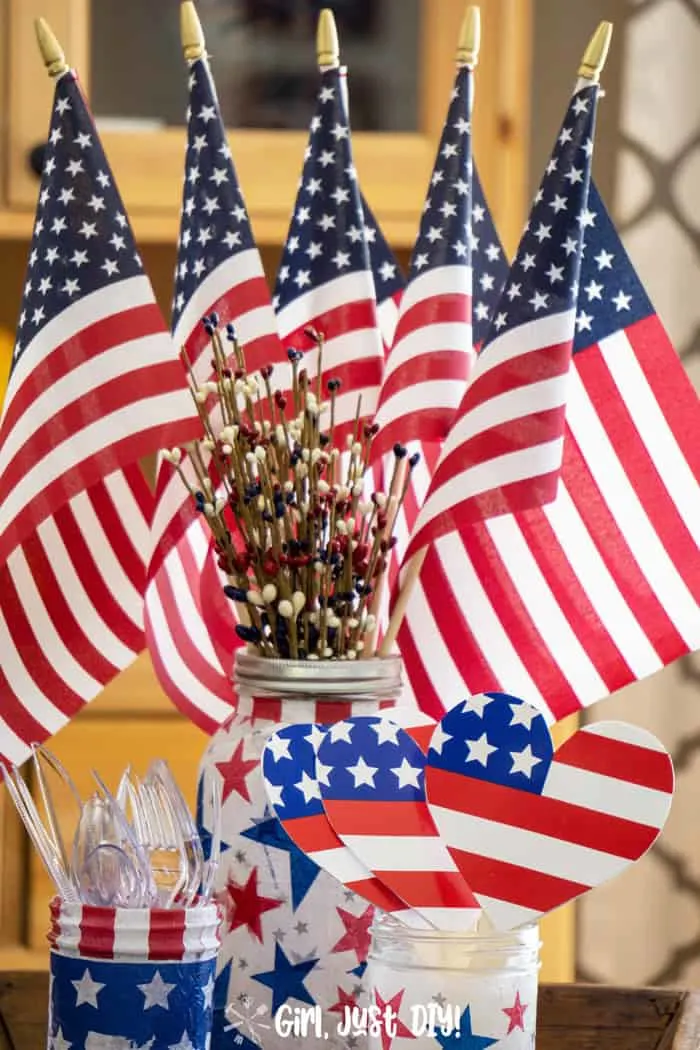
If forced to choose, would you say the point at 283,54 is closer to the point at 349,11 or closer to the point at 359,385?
the point at 349,11

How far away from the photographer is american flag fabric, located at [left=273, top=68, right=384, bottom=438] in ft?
4.00

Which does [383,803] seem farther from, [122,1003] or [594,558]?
[594,558]

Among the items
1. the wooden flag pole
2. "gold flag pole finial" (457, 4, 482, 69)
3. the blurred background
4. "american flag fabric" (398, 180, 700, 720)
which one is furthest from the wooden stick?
the blurred background

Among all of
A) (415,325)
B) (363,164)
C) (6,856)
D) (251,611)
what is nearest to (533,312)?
(415,325)

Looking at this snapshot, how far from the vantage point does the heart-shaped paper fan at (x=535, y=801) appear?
78 cm

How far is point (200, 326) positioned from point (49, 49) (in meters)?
0.23

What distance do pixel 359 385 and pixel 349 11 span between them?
1.03 meters

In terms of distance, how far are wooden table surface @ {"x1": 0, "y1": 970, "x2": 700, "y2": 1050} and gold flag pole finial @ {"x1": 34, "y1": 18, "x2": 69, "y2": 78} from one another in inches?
25.2

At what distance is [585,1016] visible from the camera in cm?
105

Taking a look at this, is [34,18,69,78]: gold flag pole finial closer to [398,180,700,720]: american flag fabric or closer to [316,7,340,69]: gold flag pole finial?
[316,7,340,69]: gold flag pole finial

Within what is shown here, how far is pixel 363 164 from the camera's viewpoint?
2066mm

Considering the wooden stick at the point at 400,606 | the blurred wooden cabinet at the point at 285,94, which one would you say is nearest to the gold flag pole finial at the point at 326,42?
the wooden stick at the point at 400,606

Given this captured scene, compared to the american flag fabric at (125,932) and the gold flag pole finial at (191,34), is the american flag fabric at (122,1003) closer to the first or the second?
the american flag fabric at (125,932)

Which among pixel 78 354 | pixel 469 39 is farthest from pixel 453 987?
pixel 469 39
